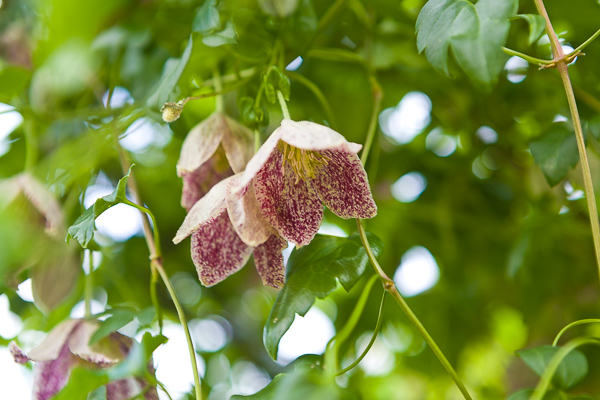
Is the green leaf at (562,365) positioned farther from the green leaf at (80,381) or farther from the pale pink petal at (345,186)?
the green leaf at (80,381)

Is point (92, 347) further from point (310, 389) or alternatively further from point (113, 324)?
point (310, 389)

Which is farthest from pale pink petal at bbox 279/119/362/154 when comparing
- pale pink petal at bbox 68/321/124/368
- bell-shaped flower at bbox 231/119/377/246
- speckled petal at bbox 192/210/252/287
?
pale pink petal at bbox 68/321/124/368

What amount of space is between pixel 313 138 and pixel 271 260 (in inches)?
4.4

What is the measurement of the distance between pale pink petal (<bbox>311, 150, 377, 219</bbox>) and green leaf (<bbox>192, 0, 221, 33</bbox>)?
0.44 feet

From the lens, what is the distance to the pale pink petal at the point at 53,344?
472 millimetres

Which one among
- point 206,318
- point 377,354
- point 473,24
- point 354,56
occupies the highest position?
point 473,24

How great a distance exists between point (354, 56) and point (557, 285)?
0.48m

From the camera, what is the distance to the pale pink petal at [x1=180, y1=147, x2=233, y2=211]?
0.49m

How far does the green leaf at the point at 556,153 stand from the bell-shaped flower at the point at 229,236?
25 cm

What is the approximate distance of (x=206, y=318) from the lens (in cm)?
109

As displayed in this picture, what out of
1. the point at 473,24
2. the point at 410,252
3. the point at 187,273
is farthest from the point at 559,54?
the point at 187,273

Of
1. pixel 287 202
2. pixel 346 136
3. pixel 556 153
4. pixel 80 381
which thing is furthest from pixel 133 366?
pixel 346 136

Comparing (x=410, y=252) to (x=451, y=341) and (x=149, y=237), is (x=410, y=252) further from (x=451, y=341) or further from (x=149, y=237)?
(x=149, y=237)

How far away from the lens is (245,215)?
1.29ft
